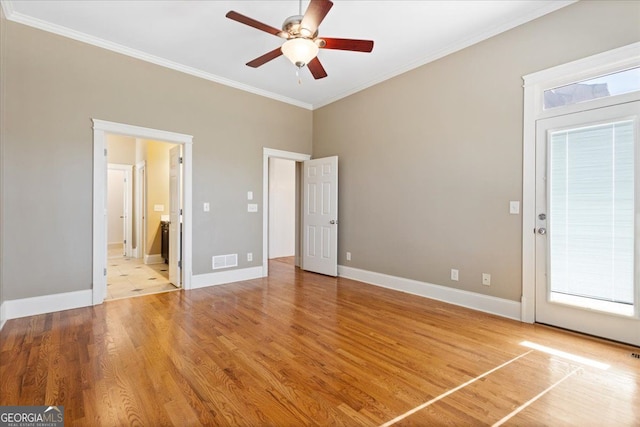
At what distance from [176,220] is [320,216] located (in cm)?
239

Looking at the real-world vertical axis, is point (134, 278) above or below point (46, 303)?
below

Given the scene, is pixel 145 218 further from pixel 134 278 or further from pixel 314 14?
pixel 314 14

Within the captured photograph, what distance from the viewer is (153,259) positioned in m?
6.37

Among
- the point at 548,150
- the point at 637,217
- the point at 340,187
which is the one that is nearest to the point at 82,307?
the point at 340,187

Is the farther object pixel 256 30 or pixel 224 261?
pixel 224 261

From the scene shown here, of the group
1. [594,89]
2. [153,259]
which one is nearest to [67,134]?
[153,259]

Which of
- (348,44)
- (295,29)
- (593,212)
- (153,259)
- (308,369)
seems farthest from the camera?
(153,259)

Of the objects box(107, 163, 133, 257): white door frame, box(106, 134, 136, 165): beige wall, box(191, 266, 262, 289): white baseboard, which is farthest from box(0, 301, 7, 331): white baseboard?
box(106, 134, 136, 165): beige wall

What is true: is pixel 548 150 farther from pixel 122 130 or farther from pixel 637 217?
pixel 122 130

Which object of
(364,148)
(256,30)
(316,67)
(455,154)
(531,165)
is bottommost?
(531,165)

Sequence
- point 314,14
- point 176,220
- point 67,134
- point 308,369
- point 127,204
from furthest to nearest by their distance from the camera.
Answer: point 127,204
point 176,220
point 67,134
point 314,14
point 308,369

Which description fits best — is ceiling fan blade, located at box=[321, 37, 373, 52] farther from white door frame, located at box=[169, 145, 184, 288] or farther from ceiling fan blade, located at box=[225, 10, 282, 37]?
white door frame, located at box=[169, 145, 184, 288]

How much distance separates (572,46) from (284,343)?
3.90 meters

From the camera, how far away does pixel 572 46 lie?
111 inches
